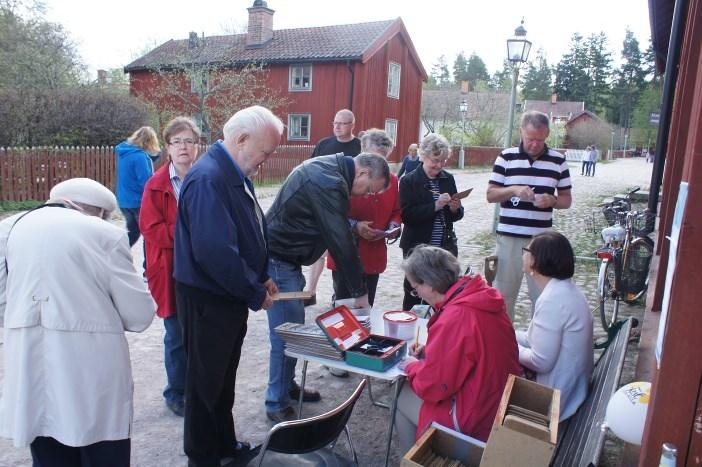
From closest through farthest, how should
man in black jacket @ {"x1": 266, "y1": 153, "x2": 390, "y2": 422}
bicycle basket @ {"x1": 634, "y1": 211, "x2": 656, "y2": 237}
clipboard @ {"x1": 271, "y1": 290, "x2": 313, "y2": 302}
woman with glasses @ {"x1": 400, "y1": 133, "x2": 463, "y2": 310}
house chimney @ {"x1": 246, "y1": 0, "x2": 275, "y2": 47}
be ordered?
1. clipboard @ {"x1": 271, "y1": 290, "x2": 313, "y2": 302}
2. man in black jacket @ {"x1": 266, "y1": 153, "x2": 390, "y2": 422}
3. woman with glasses @ {"x1": 400, "y1": 133, "x2": 463, "y2": 310}
4. bicycle basket @ {"x1": 634, "y1": 211, "x2": 656, "y2": 237}
5. house chimney @ {"x1": 246, "y1": 0, "x2": 275, "y2": 47}

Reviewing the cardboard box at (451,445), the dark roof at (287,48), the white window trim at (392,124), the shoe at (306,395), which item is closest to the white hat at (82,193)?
the cardboard box at (451,445)

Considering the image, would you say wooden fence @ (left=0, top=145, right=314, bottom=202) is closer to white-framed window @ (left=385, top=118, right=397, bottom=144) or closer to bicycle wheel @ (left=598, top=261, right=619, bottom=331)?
bicycle wheel @ (left=598, top=261, right=619, bottom=331)

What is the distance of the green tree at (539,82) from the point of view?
79.6 metres

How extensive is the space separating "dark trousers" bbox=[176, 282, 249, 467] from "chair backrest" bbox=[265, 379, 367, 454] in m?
0.69

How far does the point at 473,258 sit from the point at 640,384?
6963mm

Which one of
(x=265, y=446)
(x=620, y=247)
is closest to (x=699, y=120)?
(x=265, y=446)

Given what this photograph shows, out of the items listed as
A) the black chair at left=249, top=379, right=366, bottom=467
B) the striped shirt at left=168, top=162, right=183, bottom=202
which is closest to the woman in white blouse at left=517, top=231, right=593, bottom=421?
the black chair at left=249, top=379, right=366, bottom=467

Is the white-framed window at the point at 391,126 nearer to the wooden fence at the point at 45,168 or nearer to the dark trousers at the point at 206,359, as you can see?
the wooden fence at the point at 45,168

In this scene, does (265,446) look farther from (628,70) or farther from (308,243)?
(628,70)

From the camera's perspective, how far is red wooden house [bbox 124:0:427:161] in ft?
83.2

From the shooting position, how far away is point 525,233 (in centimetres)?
438

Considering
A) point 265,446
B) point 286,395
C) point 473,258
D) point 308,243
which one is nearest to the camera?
point 265,446

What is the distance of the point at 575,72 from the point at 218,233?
278 ft

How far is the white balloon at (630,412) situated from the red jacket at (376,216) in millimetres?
2421
